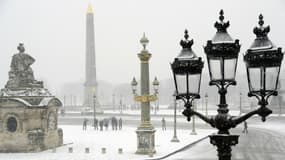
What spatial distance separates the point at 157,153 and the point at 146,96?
337 cm

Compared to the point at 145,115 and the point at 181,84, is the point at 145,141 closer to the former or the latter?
the point at 145,115

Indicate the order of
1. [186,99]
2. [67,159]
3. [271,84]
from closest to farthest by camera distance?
1. [271,84]
2. [186,99]
3. [67,159]

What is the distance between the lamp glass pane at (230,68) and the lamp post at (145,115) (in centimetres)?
1829

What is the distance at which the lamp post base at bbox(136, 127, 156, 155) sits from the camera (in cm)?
2475

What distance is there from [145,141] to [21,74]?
10013 mm

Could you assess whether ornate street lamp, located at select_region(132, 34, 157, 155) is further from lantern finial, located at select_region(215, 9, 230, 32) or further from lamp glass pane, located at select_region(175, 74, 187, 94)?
lantern finial, located at select_region(215, 9, 230, 32)

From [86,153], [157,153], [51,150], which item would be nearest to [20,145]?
[51,150]

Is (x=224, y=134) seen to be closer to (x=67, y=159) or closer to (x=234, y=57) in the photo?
(x=234, y=57)

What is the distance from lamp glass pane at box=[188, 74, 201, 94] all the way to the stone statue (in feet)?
77.6

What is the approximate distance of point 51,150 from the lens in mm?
27844

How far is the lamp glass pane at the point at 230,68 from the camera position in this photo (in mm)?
6371

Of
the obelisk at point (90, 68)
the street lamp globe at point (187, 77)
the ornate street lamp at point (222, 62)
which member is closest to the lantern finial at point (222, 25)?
the ornate street lamp at point (222, 62)

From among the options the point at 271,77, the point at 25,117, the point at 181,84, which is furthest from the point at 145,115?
the point at 271,77

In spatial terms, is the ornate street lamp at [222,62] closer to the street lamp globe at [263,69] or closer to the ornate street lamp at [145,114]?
the street lamp globe at [263,69]
